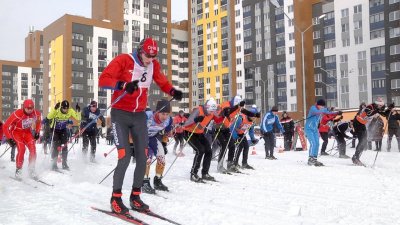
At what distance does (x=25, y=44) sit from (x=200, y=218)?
11727 cm

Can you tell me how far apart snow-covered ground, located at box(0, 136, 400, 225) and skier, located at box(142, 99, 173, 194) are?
1.18ft

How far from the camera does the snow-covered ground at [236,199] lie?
492cm

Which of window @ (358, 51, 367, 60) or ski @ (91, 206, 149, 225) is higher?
window @ (358, 51, 367, 60)

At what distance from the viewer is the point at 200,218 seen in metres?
4.91

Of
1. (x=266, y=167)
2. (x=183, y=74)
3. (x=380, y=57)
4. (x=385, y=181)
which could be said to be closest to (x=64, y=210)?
(x=385, y=181)

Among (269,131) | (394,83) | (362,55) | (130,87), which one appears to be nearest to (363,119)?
(269,131)

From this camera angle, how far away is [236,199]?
259 inches

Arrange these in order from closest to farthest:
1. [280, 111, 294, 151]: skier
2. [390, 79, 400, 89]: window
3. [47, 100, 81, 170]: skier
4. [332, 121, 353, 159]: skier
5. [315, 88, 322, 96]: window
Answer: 1. [47, 100, 81, 170]: skier
2. [332, 121, 353, 159]: skier
3. [280, 111, 294, 151]: skier
4. [390, 79, 400, 89]: window
5. [315, 88, 322, 96]: window

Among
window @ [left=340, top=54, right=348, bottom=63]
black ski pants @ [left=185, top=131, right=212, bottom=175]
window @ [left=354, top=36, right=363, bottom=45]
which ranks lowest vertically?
black ski pants @ [left=185, top=131, right=212, bottom=175]

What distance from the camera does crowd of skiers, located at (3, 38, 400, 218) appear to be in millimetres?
5221

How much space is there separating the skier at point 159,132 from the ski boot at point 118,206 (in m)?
2.09

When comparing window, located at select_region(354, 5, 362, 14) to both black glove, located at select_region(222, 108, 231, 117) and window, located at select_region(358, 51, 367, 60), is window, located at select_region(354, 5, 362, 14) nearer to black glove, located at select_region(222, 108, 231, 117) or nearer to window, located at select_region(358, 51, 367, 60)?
window, located at select_region(358, 51, 367, 60)

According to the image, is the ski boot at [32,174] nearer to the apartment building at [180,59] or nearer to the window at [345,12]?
the window at [345,12]

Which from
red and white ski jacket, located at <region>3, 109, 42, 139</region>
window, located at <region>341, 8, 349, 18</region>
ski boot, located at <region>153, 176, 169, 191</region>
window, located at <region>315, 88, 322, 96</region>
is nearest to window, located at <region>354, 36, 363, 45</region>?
window, located at <region>341, 8, 349, 18</region>
